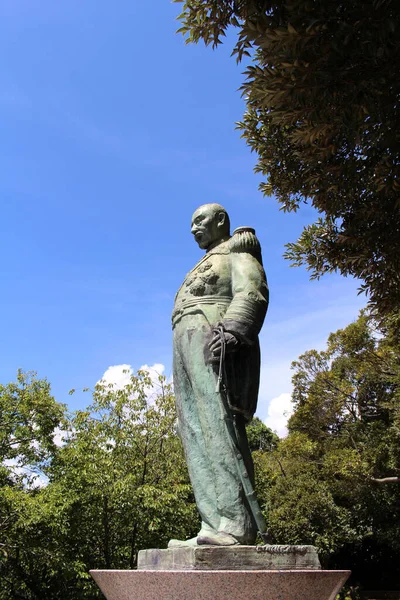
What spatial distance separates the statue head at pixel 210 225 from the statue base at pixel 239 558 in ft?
8.15

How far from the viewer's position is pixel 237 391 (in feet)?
13.5

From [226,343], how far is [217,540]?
128cm

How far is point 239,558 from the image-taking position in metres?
3.37

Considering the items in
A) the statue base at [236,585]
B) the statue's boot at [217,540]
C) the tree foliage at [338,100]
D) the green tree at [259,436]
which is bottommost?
the statue base at [236,585]

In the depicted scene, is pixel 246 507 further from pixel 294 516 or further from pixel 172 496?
pixel 294 516

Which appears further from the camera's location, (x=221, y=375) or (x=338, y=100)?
(x=338, y=100)

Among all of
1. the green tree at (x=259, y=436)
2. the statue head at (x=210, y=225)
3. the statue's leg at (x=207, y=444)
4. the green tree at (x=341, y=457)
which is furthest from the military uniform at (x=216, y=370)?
the green tree at (x=259, y=436)

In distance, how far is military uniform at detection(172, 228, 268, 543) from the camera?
3.88m

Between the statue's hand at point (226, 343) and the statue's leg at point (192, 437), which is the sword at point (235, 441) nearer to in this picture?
the statue's hand at point (226, 343)

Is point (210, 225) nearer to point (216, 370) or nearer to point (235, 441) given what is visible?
point (216, 370)

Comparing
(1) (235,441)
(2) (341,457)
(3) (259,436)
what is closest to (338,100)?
(1) (235,441)

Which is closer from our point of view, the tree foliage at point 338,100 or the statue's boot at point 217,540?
the statue's boot at point 217,540

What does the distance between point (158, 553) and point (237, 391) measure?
1.20m

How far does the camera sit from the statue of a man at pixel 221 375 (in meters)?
3.84
